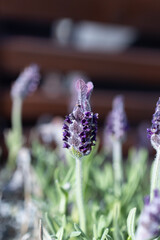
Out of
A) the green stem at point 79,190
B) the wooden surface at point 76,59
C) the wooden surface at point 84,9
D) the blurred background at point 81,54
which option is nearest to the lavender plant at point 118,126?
the green stem at point 79,190

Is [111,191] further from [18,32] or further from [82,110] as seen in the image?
[18,32]

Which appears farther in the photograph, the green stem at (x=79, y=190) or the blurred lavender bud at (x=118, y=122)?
the blurred lavender bud at (x=118, y=122)

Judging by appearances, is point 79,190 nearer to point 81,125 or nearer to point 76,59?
point 81,125

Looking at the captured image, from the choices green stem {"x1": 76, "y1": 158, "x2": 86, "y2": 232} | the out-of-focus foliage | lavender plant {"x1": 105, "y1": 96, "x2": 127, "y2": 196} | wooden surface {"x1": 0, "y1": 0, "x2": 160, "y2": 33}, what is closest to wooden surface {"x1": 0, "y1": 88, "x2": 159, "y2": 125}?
wooden surface {"x1": 0, "y1": 0, "x2": 160, "y2": 33}

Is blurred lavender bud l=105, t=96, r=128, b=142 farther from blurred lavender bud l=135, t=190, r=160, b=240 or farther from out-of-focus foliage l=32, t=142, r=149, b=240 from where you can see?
blurred lavender bud l=135, t=190, r=160, b=240

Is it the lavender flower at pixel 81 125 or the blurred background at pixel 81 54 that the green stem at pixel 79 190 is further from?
the blurred background at pixel 81 54

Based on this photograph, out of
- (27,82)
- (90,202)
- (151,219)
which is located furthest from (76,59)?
(151,219)

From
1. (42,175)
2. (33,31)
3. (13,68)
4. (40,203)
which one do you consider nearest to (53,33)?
(33,31)
